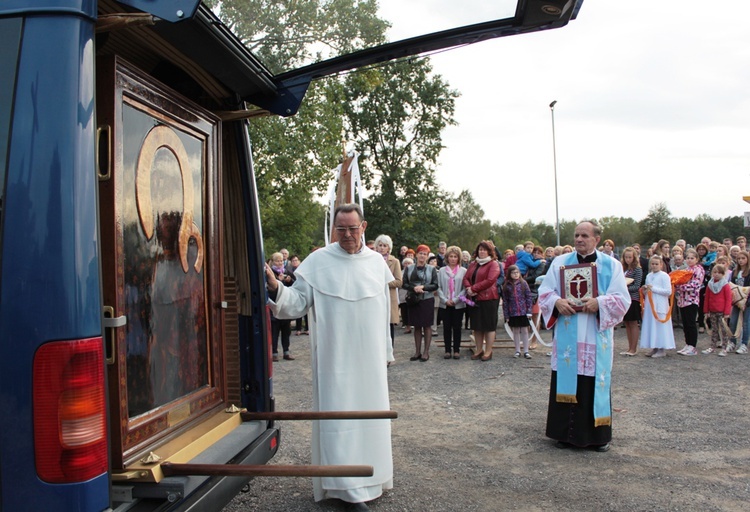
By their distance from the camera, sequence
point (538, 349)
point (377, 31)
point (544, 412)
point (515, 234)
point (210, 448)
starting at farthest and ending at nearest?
1. point (515, 234)
2. point (377, 31)
3. point (538, 349)
4. point (544, 412)
5. point (210, 448)

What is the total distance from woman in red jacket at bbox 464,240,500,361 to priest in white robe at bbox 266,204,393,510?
6.06m

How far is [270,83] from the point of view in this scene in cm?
367

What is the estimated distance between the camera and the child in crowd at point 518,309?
35.4ft

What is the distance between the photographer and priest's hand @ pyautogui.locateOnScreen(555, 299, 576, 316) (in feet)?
19.2

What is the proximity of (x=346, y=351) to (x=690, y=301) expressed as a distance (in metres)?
9.06

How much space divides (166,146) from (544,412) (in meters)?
5.27

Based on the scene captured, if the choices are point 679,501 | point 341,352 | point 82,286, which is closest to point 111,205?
point 82,286

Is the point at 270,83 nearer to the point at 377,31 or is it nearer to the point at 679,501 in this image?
the point at 679,501

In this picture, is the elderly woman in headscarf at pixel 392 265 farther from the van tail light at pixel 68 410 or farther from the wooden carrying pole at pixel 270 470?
the van tail light at pixel 68 410

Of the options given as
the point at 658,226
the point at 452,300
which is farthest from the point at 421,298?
the point at 658,226

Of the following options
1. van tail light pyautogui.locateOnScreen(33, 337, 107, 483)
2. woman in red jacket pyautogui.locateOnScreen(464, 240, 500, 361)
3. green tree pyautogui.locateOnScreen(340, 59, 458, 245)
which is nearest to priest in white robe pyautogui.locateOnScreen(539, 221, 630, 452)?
woman in red jacket pyautogui.locateOnScreen(464, 240, 500, 361)

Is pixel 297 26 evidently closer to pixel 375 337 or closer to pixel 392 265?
pixel 392 265

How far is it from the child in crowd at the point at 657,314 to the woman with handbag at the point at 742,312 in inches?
50.2

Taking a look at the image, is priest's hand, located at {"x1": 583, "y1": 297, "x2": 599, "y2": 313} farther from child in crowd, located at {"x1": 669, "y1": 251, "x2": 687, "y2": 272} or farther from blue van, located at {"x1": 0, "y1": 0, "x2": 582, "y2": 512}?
child in crowd, located at {"x1": 669, "y1": 251, "x2": 687, "y2": 272}
